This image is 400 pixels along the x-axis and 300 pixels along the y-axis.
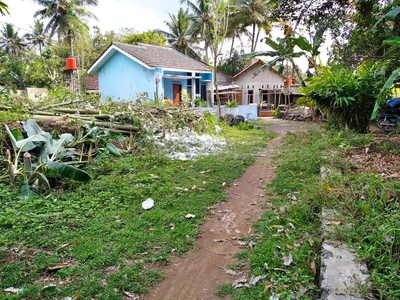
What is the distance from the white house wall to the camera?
29266 millimetres

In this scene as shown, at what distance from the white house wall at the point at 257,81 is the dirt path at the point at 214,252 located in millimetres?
25510

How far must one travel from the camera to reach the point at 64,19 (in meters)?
28.0

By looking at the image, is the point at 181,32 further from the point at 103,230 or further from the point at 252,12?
the point at 103,230

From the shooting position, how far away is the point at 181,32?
3378cm

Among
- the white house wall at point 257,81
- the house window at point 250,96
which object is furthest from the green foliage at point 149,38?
the house window at point 250,96

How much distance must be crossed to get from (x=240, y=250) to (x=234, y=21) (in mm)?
29267

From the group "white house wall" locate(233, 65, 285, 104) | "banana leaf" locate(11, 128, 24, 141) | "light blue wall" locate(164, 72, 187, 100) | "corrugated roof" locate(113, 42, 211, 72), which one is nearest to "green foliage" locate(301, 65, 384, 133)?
"banana leaf" locate(11, 128, 24, 141)

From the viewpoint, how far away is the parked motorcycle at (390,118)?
33.4ft

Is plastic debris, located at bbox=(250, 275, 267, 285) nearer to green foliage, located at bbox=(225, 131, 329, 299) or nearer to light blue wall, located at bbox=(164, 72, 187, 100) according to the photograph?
green foliage, located at bbox=(225, 131, 329, 299)

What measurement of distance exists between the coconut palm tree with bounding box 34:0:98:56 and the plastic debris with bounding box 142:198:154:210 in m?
27.9

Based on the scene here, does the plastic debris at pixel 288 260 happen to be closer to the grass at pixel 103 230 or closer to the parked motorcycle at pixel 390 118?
the grass at pixel 103 230

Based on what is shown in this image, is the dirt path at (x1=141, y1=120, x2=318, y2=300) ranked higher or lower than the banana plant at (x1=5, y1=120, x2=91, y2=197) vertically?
lower

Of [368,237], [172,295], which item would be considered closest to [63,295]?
[172,295]

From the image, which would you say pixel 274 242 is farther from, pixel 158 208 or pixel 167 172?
pixel 167 172
